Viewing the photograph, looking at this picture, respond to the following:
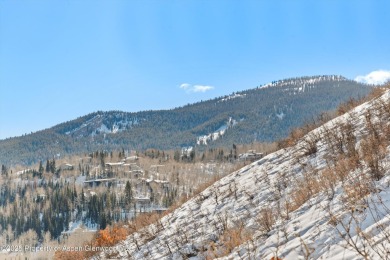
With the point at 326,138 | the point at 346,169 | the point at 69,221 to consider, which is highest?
the point at 326,138

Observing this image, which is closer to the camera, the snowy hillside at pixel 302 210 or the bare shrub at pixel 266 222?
the snowy hillside at pixel 302 210

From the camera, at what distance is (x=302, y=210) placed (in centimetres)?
714

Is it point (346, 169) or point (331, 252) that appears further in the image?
point (346, 169)

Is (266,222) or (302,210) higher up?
(302,210)

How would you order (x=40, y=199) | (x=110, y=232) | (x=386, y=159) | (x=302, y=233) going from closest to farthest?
(x=302, y=233) < (x=386, y=159) < (x=110, y=232) < (x=40, y=199)

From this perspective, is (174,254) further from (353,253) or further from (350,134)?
(350,134)

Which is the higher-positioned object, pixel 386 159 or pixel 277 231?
pixel 386 159

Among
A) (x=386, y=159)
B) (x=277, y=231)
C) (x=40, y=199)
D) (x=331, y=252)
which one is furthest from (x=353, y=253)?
(x=40, y=199)

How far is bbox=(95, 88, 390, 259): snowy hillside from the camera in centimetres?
526

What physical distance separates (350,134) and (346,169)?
3419 mm

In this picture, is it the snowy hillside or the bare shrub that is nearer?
the snowy hillside

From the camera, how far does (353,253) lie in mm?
4629

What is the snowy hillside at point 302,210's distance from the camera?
5256 mm

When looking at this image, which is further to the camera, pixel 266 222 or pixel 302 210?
pixel 266 222
